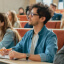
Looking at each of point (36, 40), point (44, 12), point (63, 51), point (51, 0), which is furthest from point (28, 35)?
point (51, 0)

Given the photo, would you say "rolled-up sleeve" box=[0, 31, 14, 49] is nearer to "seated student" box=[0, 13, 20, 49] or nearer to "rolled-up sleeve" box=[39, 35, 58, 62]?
"seated student" box=[0, 13, 20, 49]

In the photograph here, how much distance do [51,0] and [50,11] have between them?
882 centimetres

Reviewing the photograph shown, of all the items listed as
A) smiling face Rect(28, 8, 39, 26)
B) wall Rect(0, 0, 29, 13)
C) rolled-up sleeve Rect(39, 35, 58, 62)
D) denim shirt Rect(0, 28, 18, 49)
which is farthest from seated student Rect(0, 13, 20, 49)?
wall Rect(0, 0, 29, 13)

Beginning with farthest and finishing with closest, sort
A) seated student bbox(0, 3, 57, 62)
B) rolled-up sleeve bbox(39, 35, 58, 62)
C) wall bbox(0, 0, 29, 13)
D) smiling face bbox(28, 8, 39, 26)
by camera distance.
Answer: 1. wall bbox(0, 0, 29, 13)
2. smiling face bbox(28, 8, 39, 26)
3. seated student bbox(0, 3, 57, 62)
4. rolled-up sleeve bbox(39, 35, 58, 62)

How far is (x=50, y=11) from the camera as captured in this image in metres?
1.68

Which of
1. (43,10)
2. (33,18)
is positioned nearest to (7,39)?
(33,18)

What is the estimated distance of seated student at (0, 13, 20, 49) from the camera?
6.88 feet

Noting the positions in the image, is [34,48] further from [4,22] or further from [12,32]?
[4,22]

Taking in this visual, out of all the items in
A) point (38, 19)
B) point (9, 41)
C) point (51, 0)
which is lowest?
point (9, 41)

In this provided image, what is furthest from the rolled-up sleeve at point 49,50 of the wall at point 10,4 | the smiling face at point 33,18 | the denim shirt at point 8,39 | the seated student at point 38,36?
the wall at point 10,4

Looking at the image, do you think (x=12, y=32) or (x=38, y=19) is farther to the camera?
(x=12, y=32)

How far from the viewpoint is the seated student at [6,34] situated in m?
2.10

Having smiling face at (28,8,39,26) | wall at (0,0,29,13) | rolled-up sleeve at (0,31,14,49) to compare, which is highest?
wall at (0,0,29,13)

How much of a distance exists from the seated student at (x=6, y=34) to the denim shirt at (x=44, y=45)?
450 millimetres
